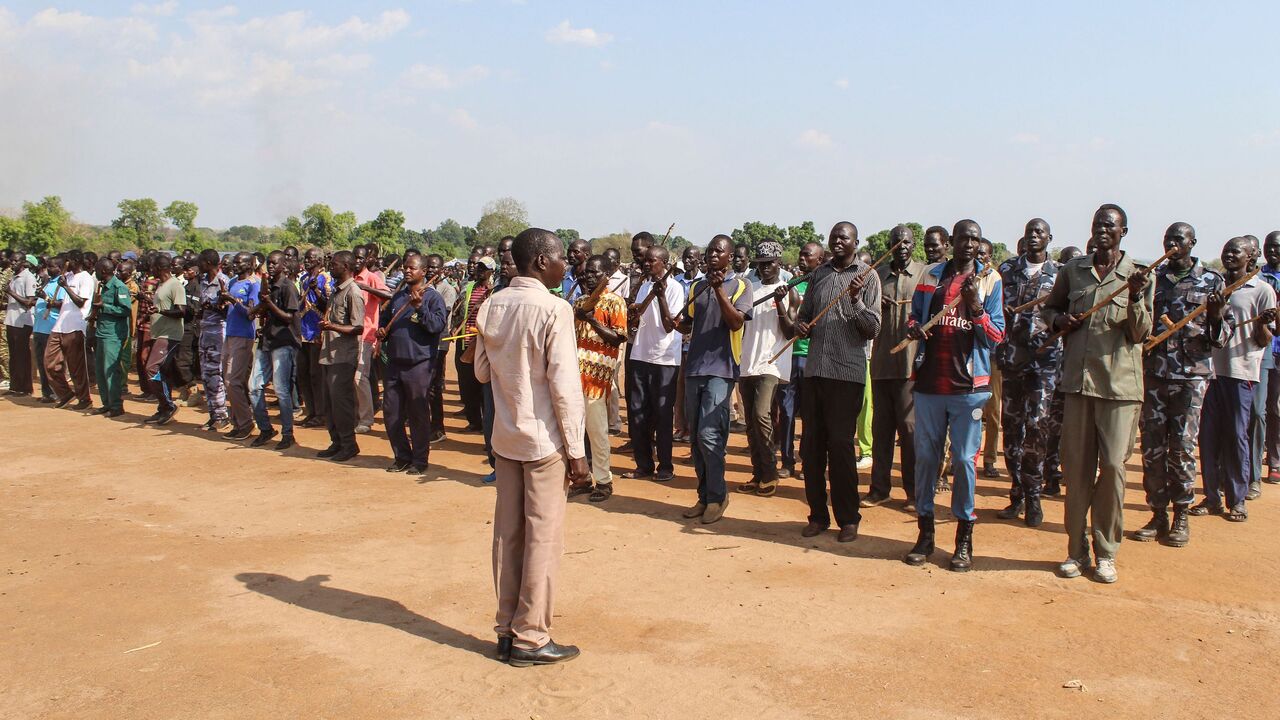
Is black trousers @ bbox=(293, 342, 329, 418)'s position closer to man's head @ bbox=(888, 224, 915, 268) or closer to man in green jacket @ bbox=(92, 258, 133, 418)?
man in green jacket @ bbox=(92, 258, 133, 418)

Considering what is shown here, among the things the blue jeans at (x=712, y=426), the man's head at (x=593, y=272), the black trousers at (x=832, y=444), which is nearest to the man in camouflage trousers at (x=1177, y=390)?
the black trousers at (x=832, y=444)

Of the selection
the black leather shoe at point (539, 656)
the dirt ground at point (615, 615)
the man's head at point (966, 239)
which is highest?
the man's head at point (966, 239)

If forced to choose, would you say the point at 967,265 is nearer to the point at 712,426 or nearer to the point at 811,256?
the point at 811,256

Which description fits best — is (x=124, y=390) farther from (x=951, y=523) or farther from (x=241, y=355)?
(x=951, y=523)

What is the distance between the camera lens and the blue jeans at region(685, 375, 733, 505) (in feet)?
23.6

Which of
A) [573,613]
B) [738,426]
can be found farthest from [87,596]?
[738,426]

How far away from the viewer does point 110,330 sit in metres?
12.0

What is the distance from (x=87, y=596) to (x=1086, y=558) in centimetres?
612

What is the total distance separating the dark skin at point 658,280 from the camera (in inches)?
305

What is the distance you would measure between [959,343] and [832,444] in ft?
3.71

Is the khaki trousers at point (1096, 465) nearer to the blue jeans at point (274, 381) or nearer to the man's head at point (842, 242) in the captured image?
the man's head at point (842, 242)

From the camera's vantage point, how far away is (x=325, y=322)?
9.27 meters

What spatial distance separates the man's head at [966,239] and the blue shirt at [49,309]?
11887mm

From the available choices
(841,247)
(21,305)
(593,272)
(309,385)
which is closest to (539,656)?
(841,247)
